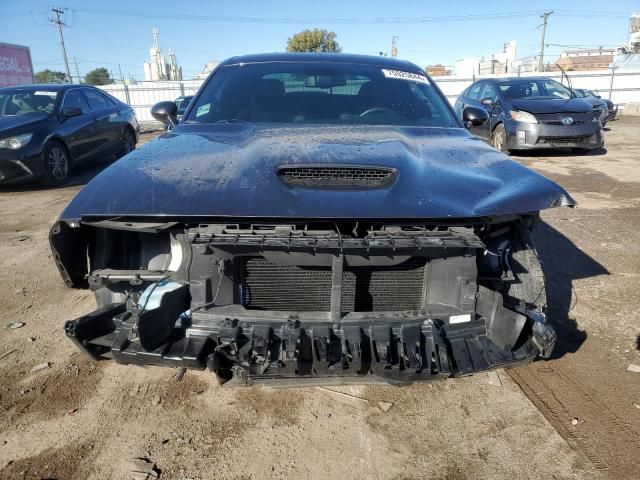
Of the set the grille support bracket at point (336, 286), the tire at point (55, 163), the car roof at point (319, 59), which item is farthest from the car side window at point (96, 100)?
the grille support bracket at point (336, 286)

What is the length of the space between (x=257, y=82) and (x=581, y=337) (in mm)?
2652

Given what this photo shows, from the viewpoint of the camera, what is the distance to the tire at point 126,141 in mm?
9289

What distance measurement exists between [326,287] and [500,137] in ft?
28.0

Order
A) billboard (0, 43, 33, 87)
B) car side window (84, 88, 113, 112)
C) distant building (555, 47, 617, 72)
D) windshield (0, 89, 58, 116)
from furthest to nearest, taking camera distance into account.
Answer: distant building (555, 47, 617, 72) < billboard (0, 43, 33, 87) < car side window (84, 88, 113, 112) < windshield (0, 89, 58, 116)

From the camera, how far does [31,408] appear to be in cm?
222

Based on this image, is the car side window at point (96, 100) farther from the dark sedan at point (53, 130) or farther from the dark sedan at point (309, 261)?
the dark sedan at point (309, 261)

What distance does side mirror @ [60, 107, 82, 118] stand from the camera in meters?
7.40

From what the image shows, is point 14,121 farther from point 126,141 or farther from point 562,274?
point 562,274

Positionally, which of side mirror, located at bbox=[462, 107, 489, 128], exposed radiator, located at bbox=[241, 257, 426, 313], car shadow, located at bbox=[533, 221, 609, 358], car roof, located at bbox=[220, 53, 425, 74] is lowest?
car shadow, located at bbox=[533, 221, 609, 358]

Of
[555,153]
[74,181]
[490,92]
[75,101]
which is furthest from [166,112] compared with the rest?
[555,153]

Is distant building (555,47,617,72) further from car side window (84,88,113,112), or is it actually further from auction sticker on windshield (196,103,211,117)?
auction sticker on windshield (196,103,211,117)

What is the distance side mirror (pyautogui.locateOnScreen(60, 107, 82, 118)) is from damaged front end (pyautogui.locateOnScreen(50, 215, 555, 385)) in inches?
251

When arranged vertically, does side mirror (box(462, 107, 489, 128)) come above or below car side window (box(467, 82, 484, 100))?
below

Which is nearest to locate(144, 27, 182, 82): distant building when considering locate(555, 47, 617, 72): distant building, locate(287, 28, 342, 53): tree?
locate(287, 28, 342, 53): tree
